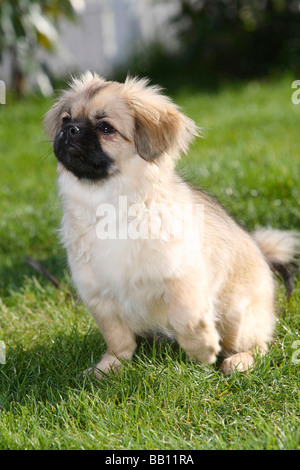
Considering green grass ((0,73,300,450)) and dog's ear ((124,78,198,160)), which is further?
dog's ear ((124,78,198,160))

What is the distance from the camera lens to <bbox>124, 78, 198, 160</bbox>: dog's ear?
2264 mm

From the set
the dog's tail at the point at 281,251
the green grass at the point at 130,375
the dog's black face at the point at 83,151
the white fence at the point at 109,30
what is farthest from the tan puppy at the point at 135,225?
the white fence at the point at 109,30

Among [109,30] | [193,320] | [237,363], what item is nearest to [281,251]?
[237,363]

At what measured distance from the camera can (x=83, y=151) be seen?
2.24m

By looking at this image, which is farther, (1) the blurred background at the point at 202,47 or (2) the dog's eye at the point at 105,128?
(1) the blurred background at the point at 202,47

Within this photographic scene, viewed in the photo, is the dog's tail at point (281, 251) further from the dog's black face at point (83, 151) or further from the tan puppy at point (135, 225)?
the dog's black face at point (83, 151)

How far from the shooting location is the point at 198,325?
2.36 meters

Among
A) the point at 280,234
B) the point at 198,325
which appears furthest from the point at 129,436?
the point at 280,234

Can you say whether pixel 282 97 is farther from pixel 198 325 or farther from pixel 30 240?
pixel 198 325

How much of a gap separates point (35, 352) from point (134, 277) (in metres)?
0.72

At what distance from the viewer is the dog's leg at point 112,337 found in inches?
97.2

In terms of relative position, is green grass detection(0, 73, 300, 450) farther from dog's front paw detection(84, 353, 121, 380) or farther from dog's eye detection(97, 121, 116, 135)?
dog's eye detection(97, 121, 116, 135)

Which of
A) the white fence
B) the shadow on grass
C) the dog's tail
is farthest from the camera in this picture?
the white fence

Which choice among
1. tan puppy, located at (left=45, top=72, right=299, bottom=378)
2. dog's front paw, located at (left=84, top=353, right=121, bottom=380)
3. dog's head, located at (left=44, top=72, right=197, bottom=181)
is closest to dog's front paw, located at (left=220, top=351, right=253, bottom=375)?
tan puppy, located at (left=45, top=72, right=299, bottom=378)
